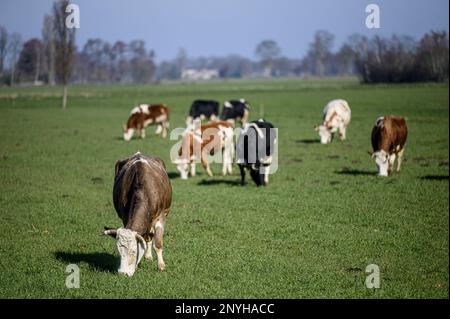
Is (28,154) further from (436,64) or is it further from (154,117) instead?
(436,64)

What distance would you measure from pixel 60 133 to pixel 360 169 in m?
17.6

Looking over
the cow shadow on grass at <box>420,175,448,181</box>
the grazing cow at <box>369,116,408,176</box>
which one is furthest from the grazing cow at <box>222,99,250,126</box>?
the cow shadow on grass at <box>420,175,448,181</box>

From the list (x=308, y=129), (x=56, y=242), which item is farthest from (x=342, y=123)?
(x=56, y=242)

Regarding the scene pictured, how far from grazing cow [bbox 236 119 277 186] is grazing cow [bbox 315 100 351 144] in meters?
9.93

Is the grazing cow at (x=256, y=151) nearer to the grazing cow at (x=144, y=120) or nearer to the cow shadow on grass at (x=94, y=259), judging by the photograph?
the cow shadow on grass at (x=94, y=259)

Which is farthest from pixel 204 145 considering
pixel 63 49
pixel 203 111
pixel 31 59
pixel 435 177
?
pixel 31 59

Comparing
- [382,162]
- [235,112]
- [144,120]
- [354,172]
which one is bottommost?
[354,172]

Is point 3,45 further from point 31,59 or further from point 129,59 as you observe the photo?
point 129,59

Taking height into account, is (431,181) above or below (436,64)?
below

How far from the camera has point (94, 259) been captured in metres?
9.16

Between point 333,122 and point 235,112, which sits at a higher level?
point 235,112

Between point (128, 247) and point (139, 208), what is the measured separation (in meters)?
0.73

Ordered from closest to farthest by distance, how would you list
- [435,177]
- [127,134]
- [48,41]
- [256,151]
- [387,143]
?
1. [256,151]
2. [435,177]
3. [387,143]
4. [127,134]
5. [48,41]

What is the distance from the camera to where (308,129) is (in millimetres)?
31156
